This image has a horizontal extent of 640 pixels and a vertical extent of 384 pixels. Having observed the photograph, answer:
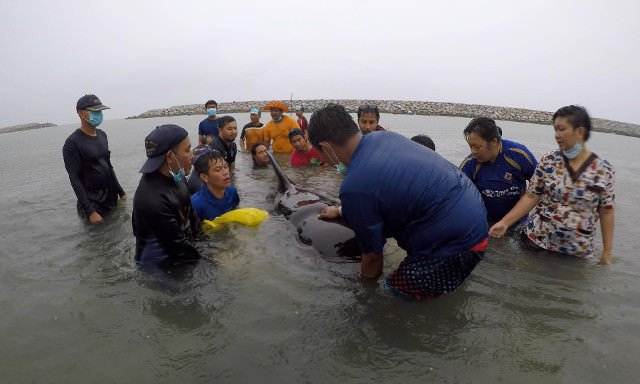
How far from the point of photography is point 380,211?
8.86 feet

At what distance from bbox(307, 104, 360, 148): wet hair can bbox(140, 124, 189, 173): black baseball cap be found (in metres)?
1.41

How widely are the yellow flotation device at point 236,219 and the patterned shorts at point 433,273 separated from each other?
255 centimetres

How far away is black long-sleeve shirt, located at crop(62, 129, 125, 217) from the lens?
535cm

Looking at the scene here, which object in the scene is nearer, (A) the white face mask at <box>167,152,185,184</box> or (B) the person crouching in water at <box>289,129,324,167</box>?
(A) the white face mask at <box>167,152,185,184</box>

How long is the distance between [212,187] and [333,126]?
278cm

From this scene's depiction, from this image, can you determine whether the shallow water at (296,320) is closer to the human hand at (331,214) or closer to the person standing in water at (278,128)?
the human hand at (331,214)

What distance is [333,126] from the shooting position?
2.72 metres

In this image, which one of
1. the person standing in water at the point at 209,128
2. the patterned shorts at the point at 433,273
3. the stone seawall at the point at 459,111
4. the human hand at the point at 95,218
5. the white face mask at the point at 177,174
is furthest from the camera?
the stone seawall at the point at 459,111

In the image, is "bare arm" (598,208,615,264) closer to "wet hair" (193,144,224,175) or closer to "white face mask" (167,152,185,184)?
"white face mask" (167,152,185,184)

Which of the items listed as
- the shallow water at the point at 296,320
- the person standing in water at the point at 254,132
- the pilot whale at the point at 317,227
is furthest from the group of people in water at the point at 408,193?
the person standing in water at the point at 254,132

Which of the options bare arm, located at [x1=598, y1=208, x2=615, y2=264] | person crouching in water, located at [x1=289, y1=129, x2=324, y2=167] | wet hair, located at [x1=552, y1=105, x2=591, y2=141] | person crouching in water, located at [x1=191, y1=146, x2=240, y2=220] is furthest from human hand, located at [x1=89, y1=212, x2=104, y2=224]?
bare arm, located at [x1=598, y1=208, x2=615, y2=264]

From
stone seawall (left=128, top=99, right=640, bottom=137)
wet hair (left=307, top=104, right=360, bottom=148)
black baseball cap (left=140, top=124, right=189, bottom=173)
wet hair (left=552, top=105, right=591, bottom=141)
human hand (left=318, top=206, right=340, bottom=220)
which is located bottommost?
human hand (left=318, top=206, right=340, bottom=220)

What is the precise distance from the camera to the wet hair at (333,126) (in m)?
2.71

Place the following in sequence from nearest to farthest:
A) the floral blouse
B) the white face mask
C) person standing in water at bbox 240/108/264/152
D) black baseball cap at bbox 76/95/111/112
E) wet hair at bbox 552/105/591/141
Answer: the white face mask < wet hair at bbox 552/105/591/141 < the floral blouse < black baseball cap at bbox 76/95/111/112 < person standing in water at bbox 240/108/264/152
